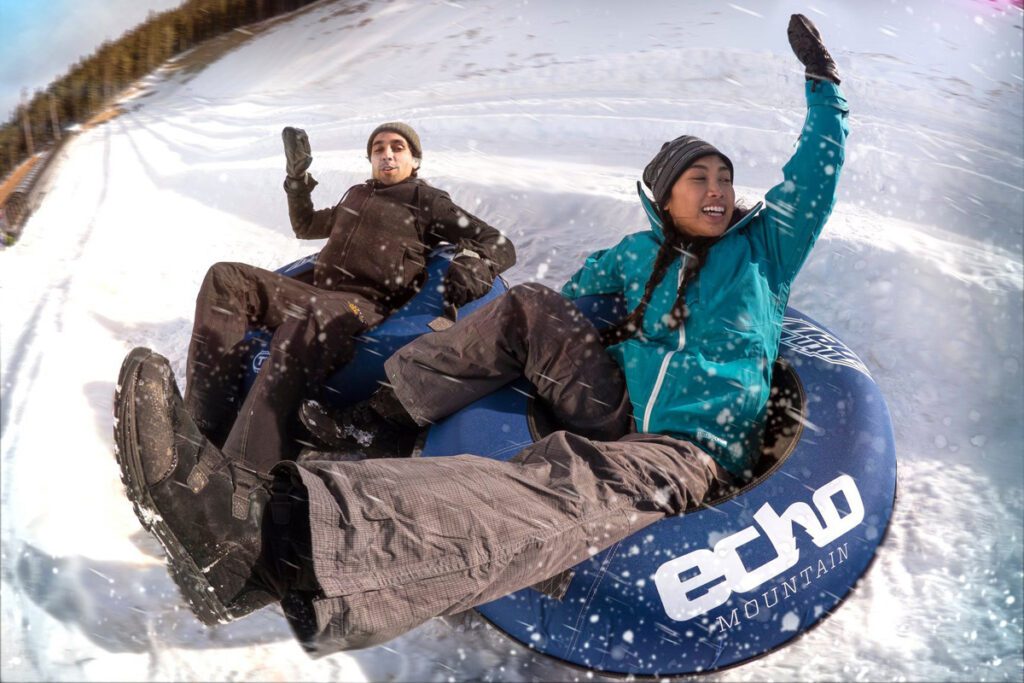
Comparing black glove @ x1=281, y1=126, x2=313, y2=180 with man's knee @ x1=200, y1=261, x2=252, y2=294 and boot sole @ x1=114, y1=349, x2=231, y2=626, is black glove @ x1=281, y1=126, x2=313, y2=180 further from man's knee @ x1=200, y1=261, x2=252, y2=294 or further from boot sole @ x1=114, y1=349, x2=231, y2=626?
boot sole @ x1=114, y1=349, x2=231, y2=626

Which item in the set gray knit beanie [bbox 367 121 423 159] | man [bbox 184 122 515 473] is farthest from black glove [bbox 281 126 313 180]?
gray knit beanie [bbox 367 121 423 159]

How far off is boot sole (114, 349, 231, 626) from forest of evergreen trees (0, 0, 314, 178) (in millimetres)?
2839

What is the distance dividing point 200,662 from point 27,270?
2139 mm

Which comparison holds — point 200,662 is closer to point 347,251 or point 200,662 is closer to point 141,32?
point 347,251

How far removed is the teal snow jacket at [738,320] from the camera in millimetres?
1682

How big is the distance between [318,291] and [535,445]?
3.61 ft

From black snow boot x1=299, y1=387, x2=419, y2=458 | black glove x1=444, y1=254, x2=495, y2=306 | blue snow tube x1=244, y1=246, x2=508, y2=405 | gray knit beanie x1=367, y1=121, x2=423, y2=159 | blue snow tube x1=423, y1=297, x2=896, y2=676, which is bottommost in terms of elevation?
blue snow tube x1=423, y1=297, x2=896, y2=676

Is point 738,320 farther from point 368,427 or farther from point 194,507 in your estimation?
point 194,507

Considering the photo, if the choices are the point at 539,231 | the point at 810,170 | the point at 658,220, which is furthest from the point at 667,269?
the point at 539,231

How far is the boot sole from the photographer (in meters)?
1.28

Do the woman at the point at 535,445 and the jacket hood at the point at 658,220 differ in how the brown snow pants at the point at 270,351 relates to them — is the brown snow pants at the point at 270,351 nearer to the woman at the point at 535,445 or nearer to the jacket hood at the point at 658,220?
the woman at the point at 535,445

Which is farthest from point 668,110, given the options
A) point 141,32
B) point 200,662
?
point 200,662

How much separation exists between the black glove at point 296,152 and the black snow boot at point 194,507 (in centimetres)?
142

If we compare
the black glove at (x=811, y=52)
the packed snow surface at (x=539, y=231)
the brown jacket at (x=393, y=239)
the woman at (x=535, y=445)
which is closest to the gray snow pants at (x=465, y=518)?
the woman at (x=535, y=445)
